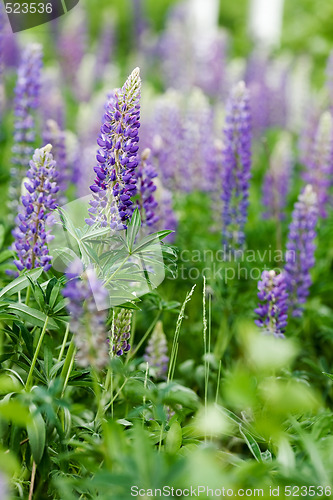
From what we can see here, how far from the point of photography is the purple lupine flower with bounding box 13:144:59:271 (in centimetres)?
233

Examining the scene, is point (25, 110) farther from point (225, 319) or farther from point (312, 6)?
point (312, 6)

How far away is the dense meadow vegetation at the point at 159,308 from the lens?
4.92ft

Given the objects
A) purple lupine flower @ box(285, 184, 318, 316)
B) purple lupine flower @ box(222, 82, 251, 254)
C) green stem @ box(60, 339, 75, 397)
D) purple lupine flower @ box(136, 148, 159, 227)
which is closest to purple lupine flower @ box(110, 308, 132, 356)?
green stem @ box(60, 339, 75, 397)

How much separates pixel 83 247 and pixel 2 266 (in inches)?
35.8

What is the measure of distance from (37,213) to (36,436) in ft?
3.08

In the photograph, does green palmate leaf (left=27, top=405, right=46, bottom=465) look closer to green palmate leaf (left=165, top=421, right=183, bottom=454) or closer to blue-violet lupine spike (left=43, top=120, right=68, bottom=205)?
green palmate leaf (left=165, top=421, right=183, bottom=454)

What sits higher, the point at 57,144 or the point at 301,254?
the point at 57,144

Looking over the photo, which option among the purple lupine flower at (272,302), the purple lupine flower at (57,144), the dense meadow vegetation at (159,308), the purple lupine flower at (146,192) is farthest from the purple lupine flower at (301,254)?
the purple lupine flower at (57,144)

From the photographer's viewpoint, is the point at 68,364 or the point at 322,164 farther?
the point at 322,164

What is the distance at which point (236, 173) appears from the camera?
12.7 feet

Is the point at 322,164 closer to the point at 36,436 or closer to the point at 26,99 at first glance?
the point at 26,99

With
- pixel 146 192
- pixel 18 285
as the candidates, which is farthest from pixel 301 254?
pixel 18 285

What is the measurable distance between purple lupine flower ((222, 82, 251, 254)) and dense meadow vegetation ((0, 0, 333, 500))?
1cm

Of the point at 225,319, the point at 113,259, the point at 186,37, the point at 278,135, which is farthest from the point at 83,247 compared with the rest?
the point at 186,37
